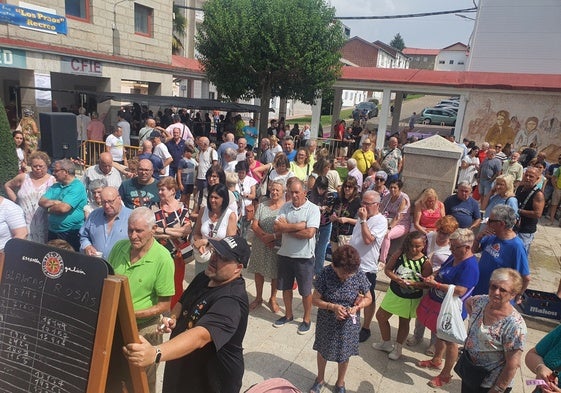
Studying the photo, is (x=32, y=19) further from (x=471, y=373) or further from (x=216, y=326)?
(x=471, y=373)

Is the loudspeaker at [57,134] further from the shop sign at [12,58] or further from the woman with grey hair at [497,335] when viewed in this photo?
the woman with grey hair at [497,335]

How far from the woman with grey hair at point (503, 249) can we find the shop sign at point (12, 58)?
15703mm

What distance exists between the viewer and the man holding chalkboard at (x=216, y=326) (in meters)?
2.24

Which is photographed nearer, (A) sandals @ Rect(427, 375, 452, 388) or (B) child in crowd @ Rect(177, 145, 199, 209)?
(A) sandals @ Rect(427, 375, 452, 388)

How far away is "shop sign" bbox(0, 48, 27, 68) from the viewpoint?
44.4ft

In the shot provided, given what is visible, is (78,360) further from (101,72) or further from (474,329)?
(101,72)

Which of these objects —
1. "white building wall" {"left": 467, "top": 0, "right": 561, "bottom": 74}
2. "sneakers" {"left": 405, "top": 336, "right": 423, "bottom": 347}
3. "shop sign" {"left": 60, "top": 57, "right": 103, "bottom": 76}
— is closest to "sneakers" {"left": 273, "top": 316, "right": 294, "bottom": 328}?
"sneakers" {"left": 405, "top": 336, "right": 423, "bottom": 347}

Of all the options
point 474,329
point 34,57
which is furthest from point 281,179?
point 34,57

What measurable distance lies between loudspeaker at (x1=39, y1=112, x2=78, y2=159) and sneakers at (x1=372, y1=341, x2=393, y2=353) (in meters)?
8.39

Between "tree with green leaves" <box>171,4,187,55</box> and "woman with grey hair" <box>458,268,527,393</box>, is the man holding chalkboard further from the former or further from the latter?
"tree with green leaves" <box>171,4,187,55</box>

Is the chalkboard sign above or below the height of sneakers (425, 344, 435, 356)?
above

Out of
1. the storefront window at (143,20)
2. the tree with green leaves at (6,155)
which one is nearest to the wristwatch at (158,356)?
the tree with green leaves at (6,155)

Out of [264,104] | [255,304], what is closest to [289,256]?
[255,304]

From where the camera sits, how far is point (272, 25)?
47.1ft
